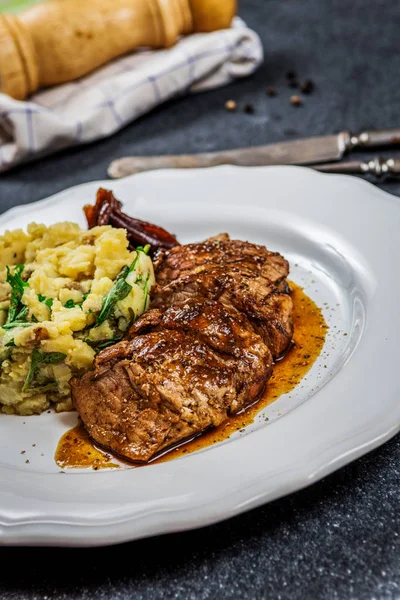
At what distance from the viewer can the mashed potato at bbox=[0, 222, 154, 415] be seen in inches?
160

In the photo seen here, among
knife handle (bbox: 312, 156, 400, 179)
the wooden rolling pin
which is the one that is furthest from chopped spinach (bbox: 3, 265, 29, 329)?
the wooden rolling pin

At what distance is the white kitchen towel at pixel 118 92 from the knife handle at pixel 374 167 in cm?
248

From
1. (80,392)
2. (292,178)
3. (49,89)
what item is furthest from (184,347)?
(49,89)

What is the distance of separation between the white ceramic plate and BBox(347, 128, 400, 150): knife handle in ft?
3.11

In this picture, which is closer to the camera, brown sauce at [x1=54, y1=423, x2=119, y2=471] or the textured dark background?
the textured dark background

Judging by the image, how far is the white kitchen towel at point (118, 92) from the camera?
274 inches

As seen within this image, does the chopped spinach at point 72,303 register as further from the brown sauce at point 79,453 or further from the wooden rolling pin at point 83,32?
the wooden rolling pin at point 83,32

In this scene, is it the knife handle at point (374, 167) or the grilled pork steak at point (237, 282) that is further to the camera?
the knife handle at point (374, 167)

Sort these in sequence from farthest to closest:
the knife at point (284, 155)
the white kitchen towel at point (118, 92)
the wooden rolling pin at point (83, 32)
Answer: the wooden rolling pin at point (83, 32) < the white kitchen towel at point (118, 92) < the knife at point (284, 155)

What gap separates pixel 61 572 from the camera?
3240mm

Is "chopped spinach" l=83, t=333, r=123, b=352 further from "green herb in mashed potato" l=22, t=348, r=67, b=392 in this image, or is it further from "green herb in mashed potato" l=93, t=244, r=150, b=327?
"green herb in mashed potato" l=22, t=348, r=67, b=392

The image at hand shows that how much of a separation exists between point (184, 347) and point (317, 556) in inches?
50.1

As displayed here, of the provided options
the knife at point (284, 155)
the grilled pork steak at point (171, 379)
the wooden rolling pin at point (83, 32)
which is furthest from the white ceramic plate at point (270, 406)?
the wooden rolling pin at point (83, 32)

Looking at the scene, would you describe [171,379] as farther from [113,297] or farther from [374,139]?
[374,139]
